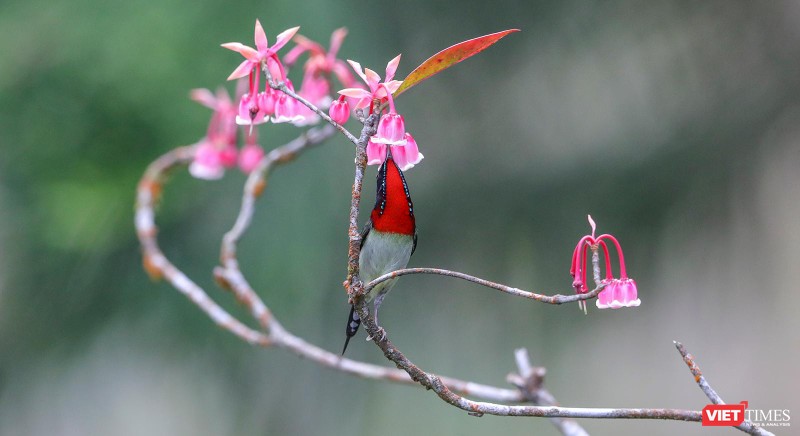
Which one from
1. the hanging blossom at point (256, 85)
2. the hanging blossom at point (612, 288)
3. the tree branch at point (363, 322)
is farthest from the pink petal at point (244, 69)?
the hanging blossom at point (612, 288)

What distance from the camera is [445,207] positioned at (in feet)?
6.13

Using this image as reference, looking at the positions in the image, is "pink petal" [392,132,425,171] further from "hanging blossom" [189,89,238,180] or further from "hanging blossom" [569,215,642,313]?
"hanging blossom" [189,89,238,180]

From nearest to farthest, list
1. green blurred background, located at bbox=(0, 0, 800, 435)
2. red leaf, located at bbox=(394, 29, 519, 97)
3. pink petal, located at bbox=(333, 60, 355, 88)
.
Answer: red leaf, located at bbox=(394, 29, 519, 97) → pink petal, located at bbox=(333, 60, 355, 88) → green blurred background, located at bbox=(0, 0, 800, 435)

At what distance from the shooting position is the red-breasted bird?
0.53m

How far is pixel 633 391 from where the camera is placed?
1979 mm

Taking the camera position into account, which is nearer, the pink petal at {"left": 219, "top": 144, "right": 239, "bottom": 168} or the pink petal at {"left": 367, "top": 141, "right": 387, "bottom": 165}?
the pink petal at {"left": 367, "top": 141, "right": 387, "bottom": 165}

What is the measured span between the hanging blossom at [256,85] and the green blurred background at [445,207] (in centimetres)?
118

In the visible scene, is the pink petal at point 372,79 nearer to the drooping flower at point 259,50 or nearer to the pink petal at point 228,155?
the drooping flower at point 259,50

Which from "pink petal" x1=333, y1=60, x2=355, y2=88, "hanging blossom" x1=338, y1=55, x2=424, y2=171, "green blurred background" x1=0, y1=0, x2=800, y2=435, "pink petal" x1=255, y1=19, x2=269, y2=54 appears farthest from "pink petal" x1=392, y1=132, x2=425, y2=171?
"green blurred background" x1=0, y1=0, x2=800, y2=435

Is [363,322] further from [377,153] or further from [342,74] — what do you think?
[342,74]

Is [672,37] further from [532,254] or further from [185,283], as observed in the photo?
[185,283]

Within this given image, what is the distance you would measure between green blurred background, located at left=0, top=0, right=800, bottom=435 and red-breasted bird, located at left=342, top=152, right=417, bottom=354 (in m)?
1.06

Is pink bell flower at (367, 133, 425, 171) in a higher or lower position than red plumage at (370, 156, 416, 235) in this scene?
higher

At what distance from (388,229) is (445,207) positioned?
1.28 meters
